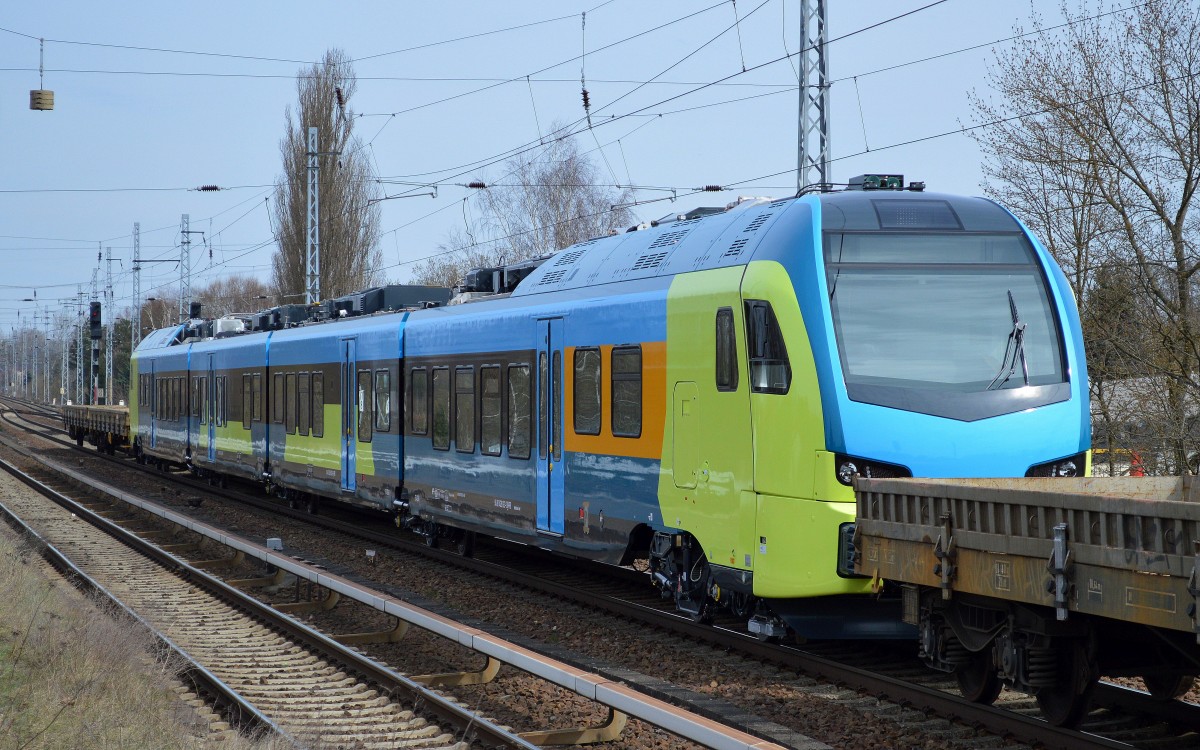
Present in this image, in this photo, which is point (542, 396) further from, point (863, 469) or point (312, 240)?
point (312, 240)

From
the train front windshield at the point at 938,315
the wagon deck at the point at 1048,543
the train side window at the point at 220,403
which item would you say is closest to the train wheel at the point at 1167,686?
the wagon deck at the point at 1048,543

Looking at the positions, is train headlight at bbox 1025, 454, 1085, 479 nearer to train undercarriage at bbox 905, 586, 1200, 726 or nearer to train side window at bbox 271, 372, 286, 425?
train undercarriage at bbox 905, 586, 1200, 726

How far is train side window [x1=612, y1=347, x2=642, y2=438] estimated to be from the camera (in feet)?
37.7

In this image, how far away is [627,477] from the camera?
11.7 metres

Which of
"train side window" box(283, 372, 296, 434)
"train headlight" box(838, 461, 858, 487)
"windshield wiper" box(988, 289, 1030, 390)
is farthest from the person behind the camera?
"train side window" box(283, 372, 296, 434)

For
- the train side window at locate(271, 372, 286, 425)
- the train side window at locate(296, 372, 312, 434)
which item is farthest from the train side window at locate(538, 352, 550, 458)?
the train side window at locate(271, 372, 286, 425)

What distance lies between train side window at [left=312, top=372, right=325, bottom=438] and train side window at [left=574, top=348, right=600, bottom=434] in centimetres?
936

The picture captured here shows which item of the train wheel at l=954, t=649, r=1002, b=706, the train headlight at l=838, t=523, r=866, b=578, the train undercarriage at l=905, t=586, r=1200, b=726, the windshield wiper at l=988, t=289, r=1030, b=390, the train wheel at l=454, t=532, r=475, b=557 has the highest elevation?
the windshield wiper at l=988, t=289, r=1030, b=390

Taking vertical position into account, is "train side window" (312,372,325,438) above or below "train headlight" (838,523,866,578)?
above

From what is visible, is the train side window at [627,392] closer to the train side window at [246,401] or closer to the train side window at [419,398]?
the train side window at [419,398]

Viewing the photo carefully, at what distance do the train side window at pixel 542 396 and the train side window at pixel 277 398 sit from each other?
11116mm

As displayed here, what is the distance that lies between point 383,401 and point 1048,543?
42.4ft

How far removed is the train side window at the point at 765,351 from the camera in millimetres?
9312

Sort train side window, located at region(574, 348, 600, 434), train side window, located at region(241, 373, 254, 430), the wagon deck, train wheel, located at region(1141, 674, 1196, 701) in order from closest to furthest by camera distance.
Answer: the wagon deck, train wheel, located at region(1141, 674, 1196, 701), train side window, located at region(574, 348, 600, 434), train side window, located at region(241, 373, 254, 430)
